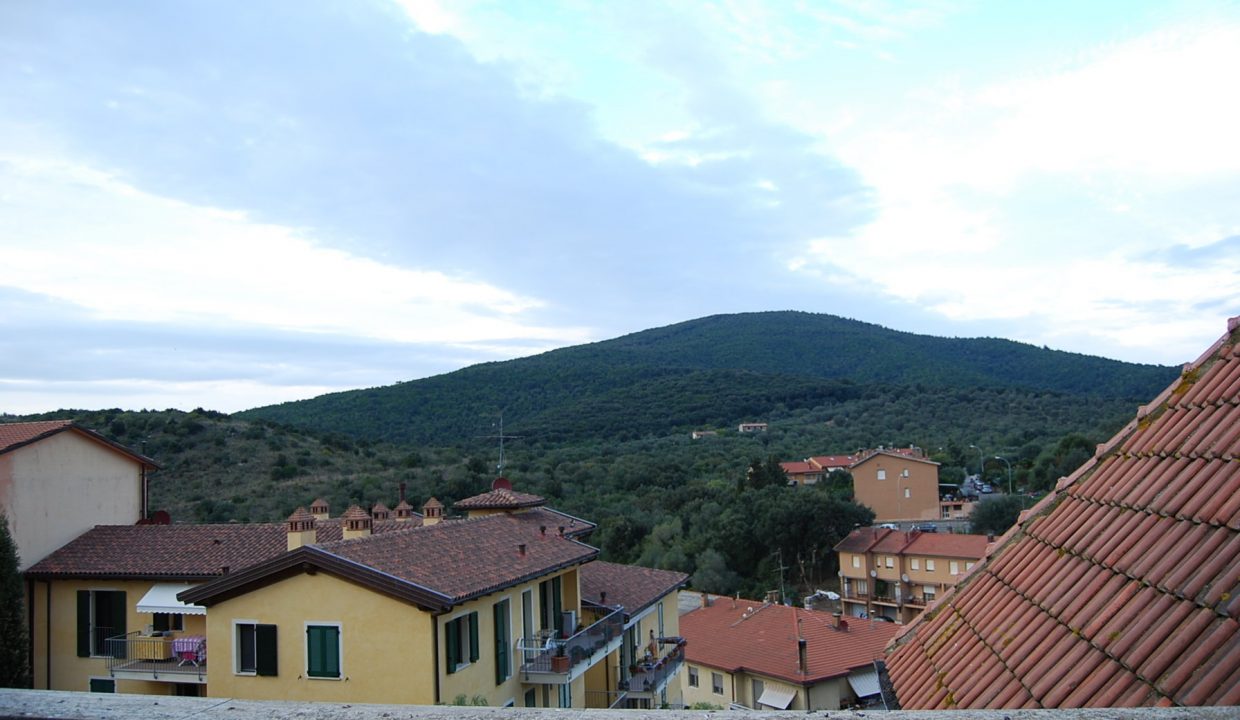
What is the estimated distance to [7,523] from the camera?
1795 cm

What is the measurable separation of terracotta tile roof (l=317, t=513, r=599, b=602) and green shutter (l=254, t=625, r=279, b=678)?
1607 millimetres

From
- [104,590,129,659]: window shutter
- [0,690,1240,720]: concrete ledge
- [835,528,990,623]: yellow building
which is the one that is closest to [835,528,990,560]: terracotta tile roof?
[835,528,990,623]: yellow building

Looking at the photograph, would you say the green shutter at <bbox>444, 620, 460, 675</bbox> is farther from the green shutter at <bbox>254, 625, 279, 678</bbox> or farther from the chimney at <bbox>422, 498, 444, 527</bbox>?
the chimney at <bbox>422, 498, 444, 527</bbox>

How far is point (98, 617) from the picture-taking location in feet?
62.1

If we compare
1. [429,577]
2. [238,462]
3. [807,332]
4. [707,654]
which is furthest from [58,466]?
[807,332]

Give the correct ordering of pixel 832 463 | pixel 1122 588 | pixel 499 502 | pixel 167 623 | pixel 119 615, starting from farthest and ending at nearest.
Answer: pixel 832 463 < pixel 499 502 < pixel 119 615 < pixel 167 623 < pixel 1122 588

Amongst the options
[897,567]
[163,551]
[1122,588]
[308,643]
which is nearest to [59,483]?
[163,551]

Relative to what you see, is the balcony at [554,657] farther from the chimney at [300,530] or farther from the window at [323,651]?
the chimney at [300,530]

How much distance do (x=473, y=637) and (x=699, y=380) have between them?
9571cm

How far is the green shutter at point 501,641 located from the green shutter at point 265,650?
12.4 feet

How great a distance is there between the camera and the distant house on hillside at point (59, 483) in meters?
18.7

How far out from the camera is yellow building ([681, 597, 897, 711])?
88.9ft

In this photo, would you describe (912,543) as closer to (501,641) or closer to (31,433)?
(501,641)

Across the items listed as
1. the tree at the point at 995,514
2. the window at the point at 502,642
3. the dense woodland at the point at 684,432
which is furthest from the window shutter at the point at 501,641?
the tree at the point at 995,514
